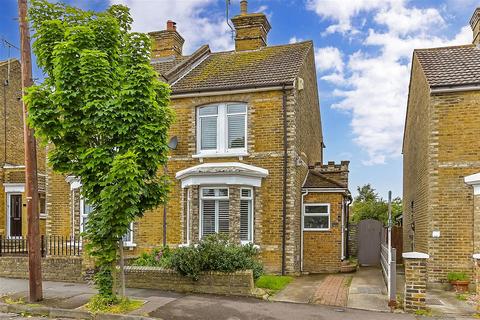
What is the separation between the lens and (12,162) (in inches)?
927

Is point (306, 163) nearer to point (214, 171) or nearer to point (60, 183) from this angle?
point (214, 171)

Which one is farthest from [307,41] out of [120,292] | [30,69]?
[120,292]

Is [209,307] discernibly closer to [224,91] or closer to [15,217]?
[224,91]

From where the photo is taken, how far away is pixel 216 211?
1498 centimetres

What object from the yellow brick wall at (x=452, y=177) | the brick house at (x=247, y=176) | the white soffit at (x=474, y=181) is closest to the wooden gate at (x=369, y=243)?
the brick house at (x=247, y=176)

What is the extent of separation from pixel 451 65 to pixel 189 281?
36.0ft

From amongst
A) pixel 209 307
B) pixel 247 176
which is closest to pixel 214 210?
pixel 247 176

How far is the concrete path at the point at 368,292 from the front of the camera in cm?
1000

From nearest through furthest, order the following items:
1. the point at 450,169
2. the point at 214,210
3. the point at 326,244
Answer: the point at 450,169
the point at 214,210
the point at 326,244

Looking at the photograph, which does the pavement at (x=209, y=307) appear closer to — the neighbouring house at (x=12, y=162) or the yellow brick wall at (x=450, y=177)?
the yellow brick wall at (x=450, y=177)

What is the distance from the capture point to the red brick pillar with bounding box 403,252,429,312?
9180 mm

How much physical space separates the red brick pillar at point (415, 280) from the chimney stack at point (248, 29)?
12.2 metres

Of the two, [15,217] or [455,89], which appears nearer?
[455,89]

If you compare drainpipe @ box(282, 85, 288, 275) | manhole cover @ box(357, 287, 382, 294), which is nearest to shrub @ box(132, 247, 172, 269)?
drainpipe @ box(282, 85, 288, 275)
